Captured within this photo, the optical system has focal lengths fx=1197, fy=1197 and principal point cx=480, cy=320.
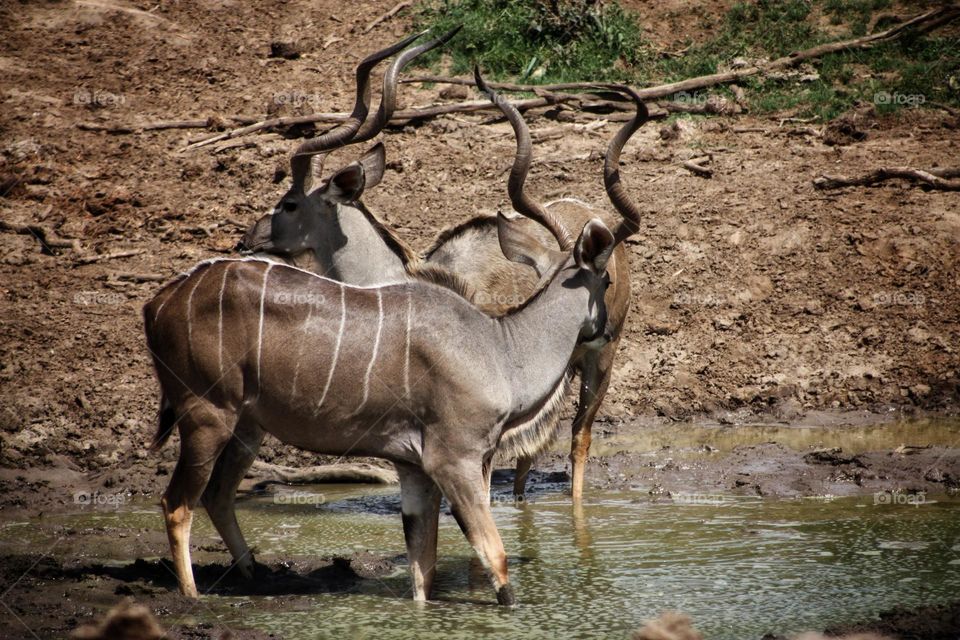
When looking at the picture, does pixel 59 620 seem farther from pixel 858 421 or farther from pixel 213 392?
pixel 858 421

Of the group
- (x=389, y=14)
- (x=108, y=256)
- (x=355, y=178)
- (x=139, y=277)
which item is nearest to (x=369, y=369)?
(x=355, y=178)

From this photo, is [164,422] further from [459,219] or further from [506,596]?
[459,219]

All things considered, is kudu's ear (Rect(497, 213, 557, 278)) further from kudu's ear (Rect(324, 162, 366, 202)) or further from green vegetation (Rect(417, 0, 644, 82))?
green vegetation (Rect(417, 0, 644, 82))

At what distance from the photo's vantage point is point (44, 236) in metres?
9.36

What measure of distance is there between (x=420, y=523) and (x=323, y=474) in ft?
7.14

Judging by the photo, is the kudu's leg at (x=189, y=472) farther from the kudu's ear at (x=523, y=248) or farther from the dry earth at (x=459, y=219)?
the dry earth at (x=459, y=219)

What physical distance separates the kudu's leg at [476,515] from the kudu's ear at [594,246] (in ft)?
3.37

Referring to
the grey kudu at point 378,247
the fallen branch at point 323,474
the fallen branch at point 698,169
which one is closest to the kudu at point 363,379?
the grey kudu at point 378,247

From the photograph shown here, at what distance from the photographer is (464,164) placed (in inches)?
401

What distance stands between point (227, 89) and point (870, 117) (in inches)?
235

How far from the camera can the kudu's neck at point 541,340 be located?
16.7 ft

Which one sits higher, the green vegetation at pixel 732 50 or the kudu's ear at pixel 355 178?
the green vegetation at pixel 732 50

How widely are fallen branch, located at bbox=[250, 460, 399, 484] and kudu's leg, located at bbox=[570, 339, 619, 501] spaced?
1.14 metres

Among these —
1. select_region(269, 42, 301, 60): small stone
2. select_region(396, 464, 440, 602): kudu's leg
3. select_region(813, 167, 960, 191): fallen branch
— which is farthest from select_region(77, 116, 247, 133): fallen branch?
select_region(396, 464, 440, 602): kudu's leg
